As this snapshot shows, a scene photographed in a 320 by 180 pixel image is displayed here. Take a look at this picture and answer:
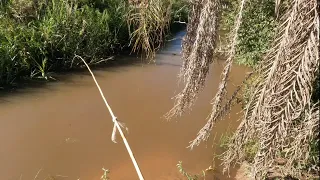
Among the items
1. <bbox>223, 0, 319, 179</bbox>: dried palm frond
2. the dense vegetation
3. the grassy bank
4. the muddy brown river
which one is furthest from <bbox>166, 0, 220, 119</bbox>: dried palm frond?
the grassy bank

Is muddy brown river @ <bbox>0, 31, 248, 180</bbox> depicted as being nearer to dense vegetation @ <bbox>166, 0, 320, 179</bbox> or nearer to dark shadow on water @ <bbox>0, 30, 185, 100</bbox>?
dark shadow on water @ <bbox>0, 30, 185, 100</bbox>

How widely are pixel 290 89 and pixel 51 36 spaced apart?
4999mm

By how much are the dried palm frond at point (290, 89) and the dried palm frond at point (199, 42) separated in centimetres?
37

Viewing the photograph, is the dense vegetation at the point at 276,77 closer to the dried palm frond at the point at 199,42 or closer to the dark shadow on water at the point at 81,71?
the dried palm frond at the point at 199,42

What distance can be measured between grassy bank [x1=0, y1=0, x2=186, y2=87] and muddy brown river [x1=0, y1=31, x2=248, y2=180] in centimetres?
33

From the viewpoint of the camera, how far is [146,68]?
24.1 ft

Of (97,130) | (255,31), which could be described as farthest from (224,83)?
(97,130)

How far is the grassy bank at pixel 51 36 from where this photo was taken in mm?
6035

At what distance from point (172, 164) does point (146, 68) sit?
3.32 metres

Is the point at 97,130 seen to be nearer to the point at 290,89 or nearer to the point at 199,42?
the point at 199,42

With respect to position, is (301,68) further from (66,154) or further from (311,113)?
(66,154)

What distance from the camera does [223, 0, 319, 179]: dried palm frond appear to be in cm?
206

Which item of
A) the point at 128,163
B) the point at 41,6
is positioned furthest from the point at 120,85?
the point at 128,163

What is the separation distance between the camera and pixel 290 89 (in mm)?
2164
